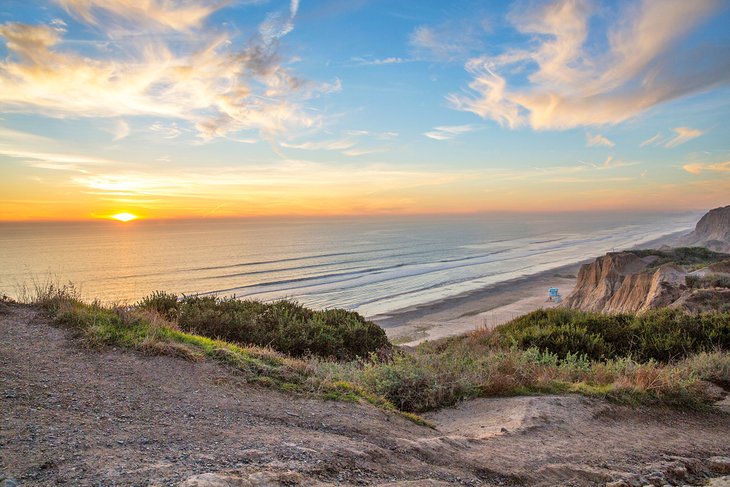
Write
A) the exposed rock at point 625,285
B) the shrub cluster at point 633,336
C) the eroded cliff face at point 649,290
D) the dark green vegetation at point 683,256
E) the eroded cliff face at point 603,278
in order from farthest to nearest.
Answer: the dark green vegetation at point 683,256 < the eroded cliff face at point 603,278 < the exposed rock at point 625,285 < the eroded cliff face at point 649,290 < the shrub cluster at point 633,336

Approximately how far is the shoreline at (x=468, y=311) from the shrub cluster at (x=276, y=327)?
30.1ft

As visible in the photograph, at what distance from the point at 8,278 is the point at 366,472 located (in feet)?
196

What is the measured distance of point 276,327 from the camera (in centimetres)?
1320

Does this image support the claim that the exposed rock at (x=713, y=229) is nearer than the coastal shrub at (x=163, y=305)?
No

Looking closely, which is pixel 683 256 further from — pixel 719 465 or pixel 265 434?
pixel 265 434

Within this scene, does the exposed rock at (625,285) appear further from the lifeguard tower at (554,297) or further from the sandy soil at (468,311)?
the sandy soil at (468,311)

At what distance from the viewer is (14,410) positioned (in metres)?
4.82

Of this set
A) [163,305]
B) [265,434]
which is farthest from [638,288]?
[265,434]

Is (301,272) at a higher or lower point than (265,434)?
lower

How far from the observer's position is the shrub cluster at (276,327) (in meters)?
12.6

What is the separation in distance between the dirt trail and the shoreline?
1640cm

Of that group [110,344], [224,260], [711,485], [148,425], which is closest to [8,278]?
[224,260]

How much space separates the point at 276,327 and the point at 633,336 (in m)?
9.79

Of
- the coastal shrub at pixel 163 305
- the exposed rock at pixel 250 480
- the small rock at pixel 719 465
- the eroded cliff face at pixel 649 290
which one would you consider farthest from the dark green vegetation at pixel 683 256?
the exposed rock at pixel 250 480
